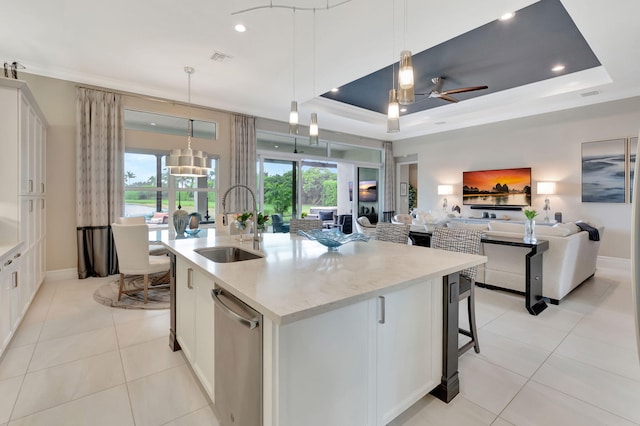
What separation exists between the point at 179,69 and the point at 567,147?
7.14 meters

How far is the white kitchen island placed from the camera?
116cm

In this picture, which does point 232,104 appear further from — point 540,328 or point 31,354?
point 540,328

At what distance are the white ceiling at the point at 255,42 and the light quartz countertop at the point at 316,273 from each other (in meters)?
2.32

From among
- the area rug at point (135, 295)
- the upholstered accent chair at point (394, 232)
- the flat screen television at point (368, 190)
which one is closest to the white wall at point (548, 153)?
the flat screen television at point (368, 190)

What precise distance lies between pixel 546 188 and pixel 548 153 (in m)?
0.82

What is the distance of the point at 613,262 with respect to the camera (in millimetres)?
5293

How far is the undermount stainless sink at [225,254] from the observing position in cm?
233

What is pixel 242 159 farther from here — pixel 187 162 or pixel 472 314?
pixel 472 314

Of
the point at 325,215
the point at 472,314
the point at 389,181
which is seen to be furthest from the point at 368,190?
the point at 472,314

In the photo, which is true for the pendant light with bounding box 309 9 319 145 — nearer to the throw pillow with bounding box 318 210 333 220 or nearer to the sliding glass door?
the sliding glass door

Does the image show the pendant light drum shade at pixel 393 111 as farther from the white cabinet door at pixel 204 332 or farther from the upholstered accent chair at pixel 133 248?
the upholstered accent chair at pixel 133 248

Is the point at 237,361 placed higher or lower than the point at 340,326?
lower

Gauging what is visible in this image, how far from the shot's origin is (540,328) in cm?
285

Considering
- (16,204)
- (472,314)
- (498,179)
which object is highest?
(498,179)
